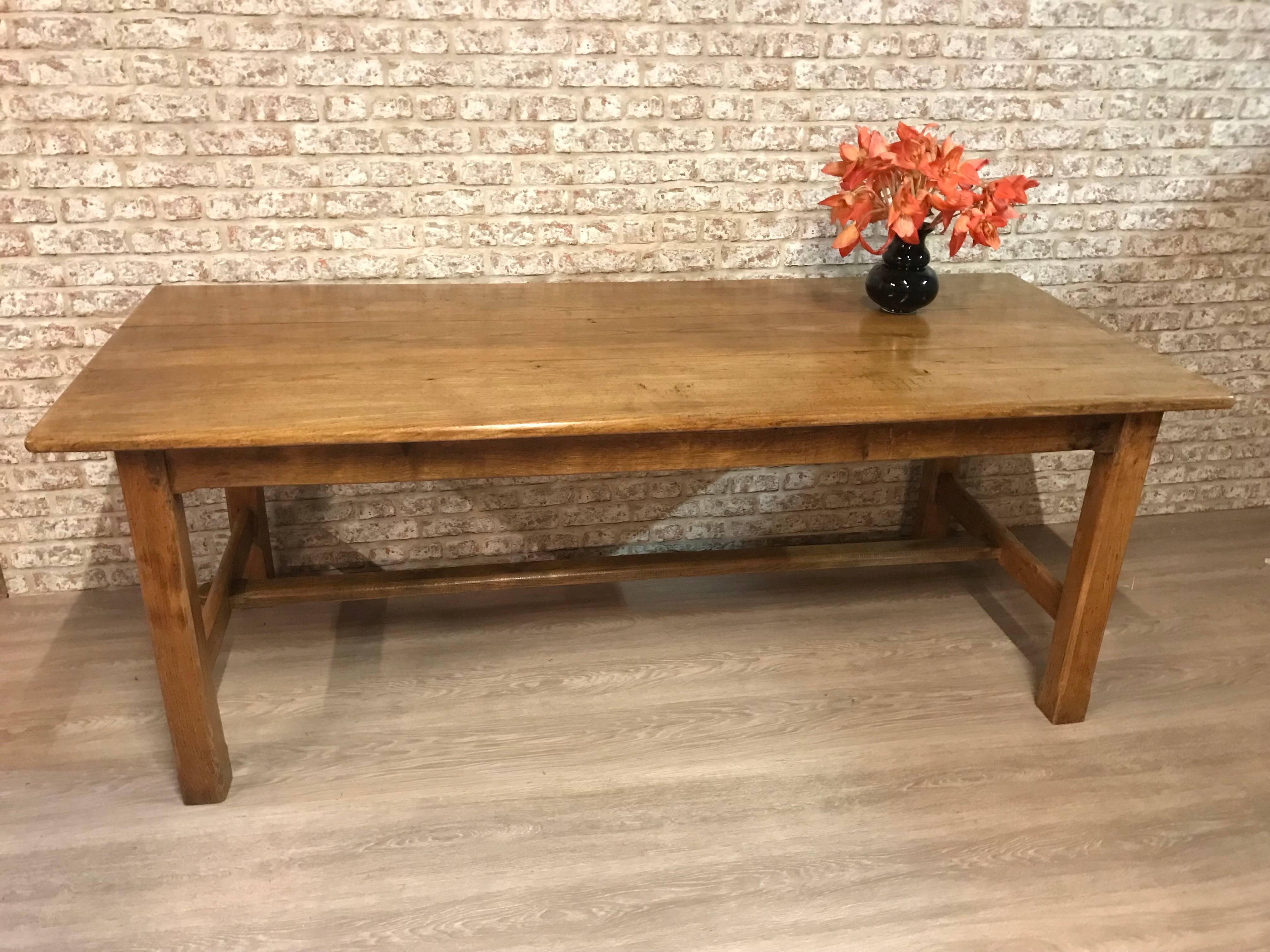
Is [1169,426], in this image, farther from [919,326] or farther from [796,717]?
[796,717]

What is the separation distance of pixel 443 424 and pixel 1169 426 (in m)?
2.38

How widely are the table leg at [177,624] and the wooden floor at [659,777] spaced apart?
0.10m

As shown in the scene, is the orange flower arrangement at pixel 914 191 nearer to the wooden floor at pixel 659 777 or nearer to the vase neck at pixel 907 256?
the vase neck at pixel 907 256

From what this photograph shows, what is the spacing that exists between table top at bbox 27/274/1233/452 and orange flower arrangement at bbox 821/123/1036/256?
8.5 inches

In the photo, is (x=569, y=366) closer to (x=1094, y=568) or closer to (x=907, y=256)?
(x=907, y=256)

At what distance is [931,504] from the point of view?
2803 millimetres

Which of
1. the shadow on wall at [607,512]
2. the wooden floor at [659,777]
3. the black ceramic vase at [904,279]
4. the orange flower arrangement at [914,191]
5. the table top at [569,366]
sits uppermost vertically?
the orange flower arrangement at [914,191]

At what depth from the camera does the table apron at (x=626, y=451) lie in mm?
1694

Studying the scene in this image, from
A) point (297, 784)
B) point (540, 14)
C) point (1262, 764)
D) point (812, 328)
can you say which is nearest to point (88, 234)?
point (540, 14)

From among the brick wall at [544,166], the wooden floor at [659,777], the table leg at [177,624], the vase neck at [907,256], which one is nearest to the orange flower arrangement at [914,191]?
the vase neck at [907,256]

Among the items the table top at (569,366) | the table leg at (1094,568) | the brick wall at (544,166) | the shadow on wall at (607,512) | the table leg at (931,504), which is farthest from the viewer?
the table leg at (931,504)

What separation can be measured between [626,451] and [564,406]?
16 centimetres

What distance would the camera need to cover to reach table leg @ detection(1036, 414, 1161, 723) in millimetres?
1964

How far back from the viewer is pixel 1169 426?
2.97 metres
